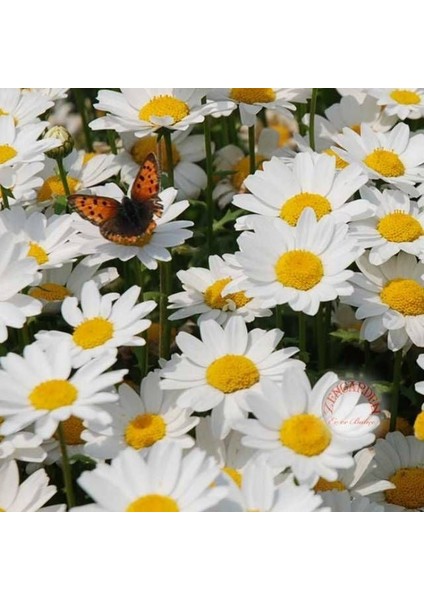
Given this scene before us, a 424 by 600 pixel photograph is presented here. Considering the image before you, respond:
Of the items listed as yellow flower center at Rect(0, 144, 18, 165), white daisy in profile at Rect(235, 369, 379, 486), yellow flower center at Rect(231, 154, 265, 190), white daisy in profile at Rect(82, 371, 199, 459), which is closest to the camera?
white daisy in profile at Rect(235, 369, 379, 486)

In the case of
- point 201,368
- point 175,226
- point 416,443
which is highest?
point 175,226

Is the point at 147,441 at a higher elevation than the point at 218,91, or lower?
lower

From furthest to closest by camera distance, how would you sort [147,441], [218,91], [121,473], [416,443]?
[218,91] → [416,443] → [147,441] → [121,473]

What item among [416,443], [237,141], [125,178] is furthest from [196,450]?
[237,141]

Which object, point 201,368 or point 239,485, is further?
point 201,368

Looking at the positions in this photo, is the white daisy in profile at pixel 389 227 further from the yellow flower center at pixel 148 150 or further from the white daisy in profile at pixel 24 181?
the white daisy in profile at pixel 24 181

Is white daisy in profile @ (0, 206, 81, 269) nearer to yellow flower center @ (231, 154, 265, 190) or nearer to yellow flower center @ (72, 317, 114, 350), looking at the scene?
yellow flower center @ (72, 317, 114, 350)

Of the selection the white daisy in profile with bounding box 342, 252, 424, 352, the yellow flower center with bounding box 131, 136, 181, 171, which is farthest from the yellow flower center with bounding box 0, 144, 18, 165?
the white daisy in profile with bounding box 342, 252, 424, 352

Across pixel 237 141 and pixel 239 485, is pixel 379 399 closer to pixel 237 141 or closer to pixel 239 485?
pixel 239 485

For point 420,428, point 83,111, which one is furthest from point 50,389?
point 83,111
